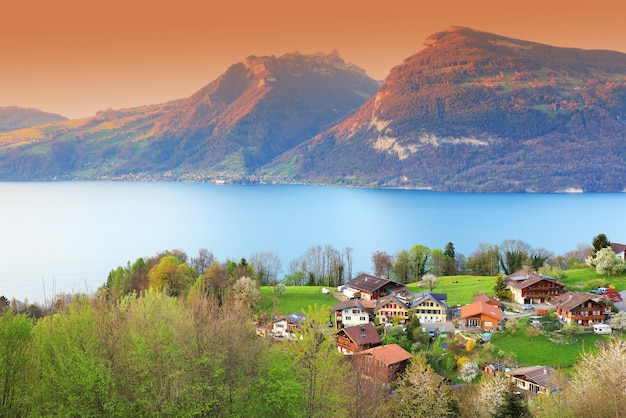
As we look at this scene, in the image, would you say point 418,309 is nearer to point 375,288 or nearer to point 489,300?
point 489,300

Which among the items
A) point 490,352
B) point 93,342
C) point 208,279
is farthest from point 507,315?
point 93,342

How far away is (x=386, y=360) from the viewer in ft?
116

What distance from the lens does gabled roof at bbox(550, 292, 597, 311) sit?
40469mm

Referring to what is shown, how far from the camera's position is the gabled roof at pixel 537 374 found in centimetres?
3072

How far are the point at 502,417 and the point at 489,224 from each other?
11293 cm

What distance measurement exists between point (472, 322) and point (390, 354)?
35.5 feet

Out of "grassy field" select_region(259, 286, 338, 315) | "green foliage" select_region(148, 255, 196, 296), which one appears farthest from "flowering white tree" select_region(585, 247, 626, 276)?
"green foliage" select_region(148, 255, 196, 296)

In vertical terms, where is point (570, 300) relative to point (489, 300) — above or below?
above

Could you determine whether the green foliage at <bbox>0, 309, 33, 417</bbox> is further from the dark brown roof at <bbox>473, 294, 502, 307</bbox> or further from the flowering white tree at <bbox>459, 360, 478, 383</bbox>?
the dark brown roof at <bbox>473, 294, 502, 307</bbox>

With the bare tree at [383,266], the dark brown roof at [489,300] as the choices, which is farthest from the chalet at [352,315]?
the bare tree at [383,266]

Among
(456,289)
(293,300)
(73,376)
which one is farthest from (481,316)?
(73,376)

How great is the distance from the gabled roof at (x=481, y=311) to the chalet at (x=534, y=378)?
9.23m

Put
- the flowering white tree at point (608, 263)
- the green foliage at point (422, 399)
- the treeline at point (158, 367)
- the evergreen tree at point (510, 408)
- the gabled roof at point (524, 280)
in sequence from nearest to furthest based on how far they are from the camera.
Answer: the treeline at point (158, 367)
the evergreen tree at point (510, 408)
the green foliage at point (422, 399)
the gabled roof at point (524, 280)
the flowering white tree at point (608, 263)

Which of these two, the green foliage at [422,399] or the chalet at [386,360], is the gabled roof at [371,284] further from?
the green foliage at [422,399]
